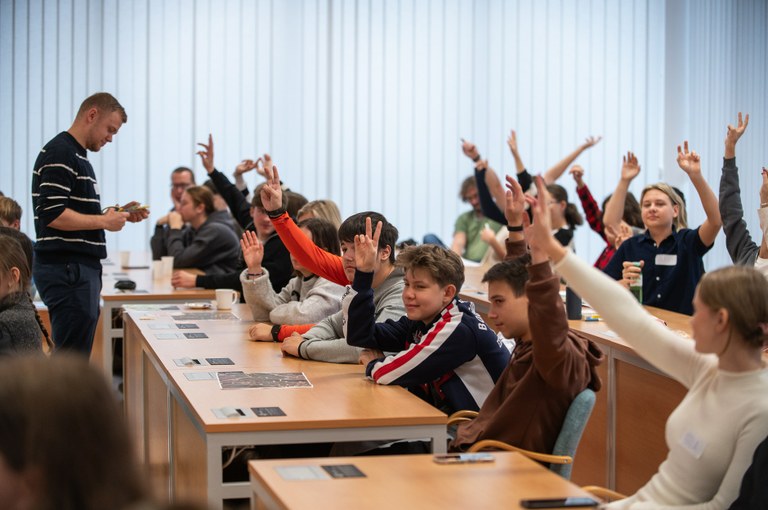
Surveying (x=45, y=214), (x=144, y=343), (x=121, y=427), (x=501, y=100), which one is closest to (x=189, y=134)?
(x=501, y=100)

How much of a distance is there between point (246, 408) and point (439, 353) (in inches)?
23.6

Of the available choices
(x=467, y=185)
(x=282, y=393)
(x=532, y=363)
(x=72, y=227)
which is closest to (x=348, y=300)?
(x=282, y=393)

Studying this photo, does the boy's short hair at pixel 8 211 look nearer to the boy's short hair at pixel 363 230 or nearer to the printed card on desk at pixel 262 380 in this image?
the boy's short hair at pixel 363 230

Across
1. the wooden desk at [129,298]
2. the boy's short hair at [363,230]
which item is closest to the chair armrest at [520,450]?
the boy's short hair at [363,230]

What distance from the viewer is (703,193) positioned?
4.20 meters

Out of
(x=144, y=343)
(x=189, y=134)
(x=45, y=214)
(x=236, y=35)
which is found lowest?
(x=144, y=343)

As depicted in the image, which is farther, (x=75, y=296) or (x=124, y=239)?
(x=124, y=239)

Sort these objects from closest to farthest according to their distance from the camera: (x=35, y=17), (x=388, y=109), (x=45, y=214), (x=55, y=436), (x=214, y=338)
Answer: (x=55, y=436) → (x=214, y=338) → (x=45, y=214) → (x=35, y=17) → (x=388, y=109)

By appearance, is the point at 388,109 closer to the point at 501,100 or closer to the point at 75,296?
the point at 501,100

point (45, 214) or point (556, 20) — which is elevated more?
point (556, 20)

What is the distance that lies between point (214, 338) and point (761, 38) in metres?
6.88

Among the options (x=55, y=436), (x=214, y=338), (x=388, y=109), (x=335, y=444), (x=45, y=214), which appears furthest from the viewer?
(x=388, y=109)

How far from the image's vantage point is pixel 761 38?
8.75 metres

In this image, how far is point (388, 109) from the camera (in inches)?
340
